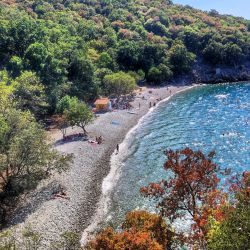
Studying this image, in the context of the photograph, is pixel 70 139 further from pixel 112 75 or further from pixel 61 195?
pixel 112 75

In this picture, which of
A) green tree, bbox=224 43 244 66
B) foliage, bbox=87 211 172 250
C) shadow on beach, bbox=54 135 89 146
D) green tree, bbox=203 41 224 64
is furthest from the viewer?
green tree, bbox=203 41 224 64

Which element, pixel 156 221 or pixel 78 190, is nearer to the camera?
pixel 156 221

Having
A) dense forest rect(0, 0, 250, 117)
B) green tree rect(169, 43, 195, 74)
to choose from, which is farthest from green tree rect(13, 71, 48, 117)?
green tree rect(169, 43, 195, 74)

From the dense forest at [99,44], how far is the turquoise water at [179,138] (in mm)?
24098

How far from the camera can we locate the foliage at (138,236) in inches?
934

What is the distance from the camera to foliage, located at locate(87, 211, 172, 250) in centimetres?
2373

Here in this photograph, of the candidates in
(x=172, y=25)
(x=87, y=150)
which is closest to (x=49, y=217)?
(x=87, y=150)

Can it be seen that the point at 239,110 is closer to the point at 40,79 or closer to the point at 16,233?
the point at 40,79

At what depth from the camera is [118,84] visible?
95.8 m

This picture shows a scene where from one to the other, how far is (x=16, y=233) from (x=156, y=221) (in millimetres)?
17429

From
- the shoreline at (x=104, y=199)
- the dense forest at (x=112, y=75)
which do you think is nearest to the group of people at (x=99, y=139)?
the shoreline at (x=104, y=199)

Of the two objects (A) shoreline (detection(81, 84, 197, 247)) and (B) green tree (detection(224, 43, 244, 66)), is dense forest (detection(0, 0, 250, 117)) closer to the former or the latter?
(B) green tree (detection(224, 43, 244, 66))

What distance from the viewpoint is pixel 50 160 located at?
45938 mm

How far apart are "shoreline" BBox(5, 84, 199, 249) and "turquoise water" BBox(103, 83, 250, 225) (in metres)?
2.63
